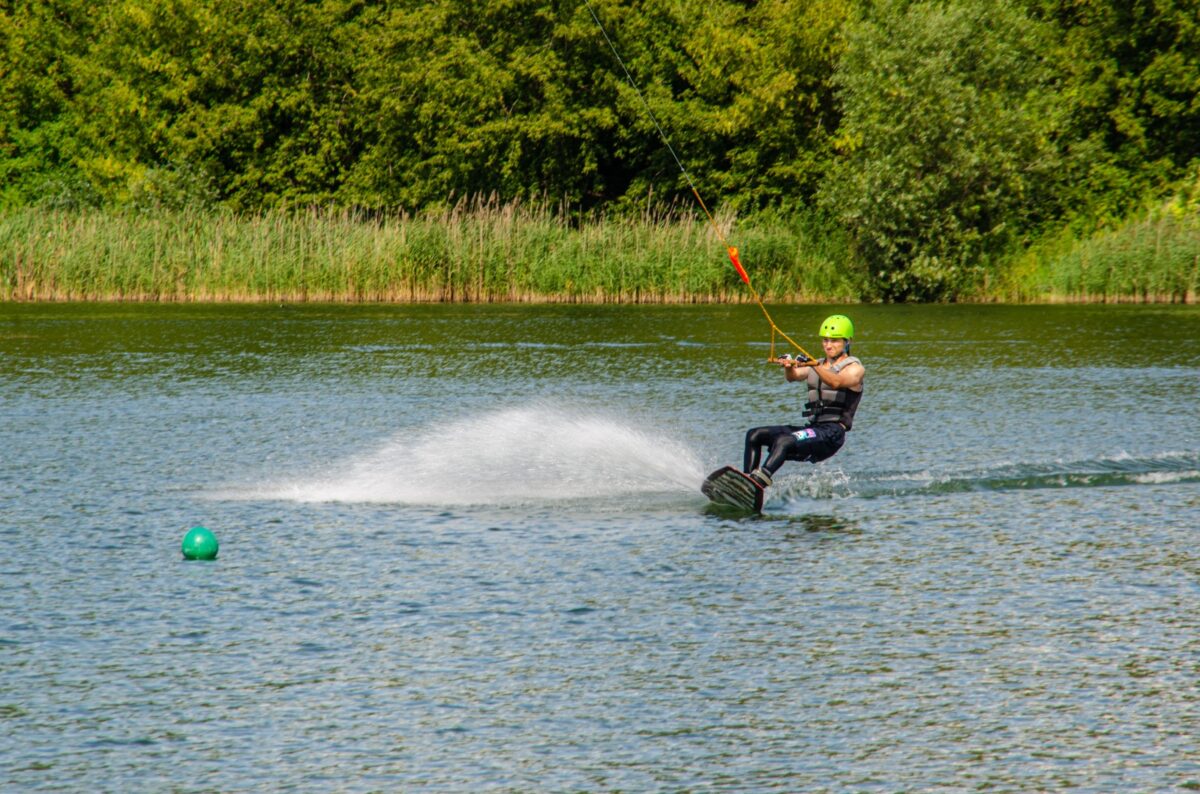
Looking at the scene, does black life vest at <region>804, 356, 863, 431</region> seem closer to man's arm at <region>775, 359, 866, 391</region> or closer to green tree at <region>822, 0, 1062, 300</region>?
man's arm at <region>775, 359, 866, 391</region>

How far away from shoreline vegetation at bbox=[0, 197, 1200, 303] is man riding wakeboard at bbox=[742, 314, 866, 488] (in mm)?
26209

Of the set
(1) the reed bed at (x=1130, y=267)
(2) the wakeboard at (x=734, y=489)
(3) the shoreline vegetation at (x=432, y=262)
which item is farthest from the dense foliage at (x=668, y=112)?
(2) the wakeboard at (x=734, y=489)

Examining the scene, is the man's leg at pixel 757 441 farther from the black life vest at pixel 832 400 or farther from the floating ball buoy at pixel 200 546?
the floating ball buoy at pixel 200 546

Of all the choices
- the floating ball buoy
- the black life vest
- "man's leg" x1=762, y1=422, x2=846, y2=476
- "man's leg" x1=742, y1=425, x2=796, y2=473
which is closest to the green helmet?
the black life vest

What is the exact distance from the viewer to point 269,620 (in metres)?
8.77

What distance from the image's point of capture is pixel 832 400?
13.2 m

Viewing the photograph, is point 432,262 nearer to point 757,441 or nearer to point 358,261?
point 358,261

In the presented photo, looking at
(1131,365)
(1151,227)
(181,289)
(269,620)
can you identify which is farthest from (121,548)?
(1151,227)

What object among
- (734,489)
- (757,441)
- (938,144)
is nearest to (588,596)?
(734,489)

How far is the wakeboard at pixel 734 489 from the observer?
1204cm

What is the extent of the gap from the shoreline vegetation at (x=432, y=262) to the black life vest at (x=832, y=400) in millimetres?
26251

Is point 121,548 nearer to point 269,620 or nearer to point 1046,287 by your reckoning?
point 269,620

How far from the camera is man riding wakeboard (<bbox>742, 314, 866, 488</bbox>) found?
1275 cm

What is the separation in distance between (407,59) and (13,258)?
18.5m
